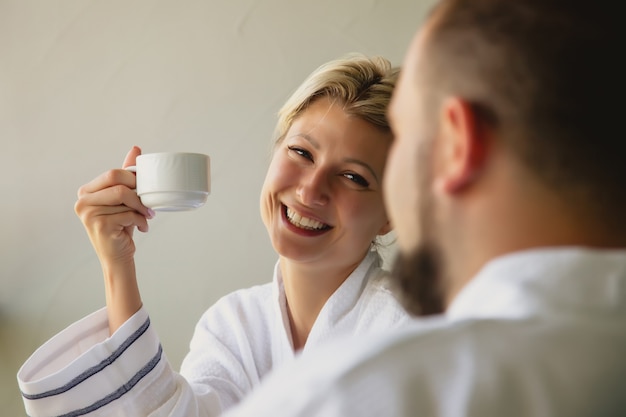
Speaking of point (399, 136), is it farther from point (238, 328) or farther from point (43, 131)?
point (43, 131)

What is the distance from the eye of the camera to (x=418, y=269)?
2.21 feet

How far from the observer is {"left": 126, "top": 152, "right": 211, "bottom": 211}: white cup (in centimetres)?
128

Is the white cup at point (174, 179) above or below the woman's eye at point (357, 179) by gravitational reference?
above

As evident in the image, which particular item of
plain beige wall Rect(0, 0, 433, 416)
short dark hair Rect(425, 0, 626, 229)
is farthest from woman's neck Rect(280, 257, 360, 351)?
short dark hair Rect(425, 0, 626, 229)

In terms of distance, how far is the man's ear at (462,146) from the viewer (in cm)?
61

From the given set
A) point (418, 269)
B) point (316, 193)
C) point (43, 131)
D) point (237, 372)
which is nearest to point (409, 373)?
point (418, 269)

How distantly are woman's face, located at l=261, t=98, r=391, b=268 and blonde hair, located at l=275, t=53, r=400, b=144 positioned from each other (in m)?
0.02

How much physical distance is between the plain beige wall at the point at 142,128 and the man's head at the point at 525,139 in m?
1.46

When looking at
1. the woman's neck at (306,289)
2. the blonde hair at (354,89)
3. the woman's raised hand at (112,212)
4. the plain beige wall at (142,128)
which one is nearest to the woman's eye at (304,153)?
the blonde hair at (354,89)

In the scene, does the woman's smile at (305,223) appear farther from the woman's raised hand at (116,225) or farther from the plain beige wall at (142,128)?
the plain beige wall at (142,128)

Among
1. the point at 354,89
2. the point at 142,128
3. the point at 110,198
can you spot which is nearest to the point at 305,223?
the point at 354,89

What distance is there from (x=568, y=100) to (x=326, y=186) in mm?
966

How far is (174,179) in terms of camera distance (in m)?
1.28

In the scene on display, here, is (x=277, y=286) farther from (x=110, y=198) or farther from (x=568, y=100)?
(x=568, y=100)
